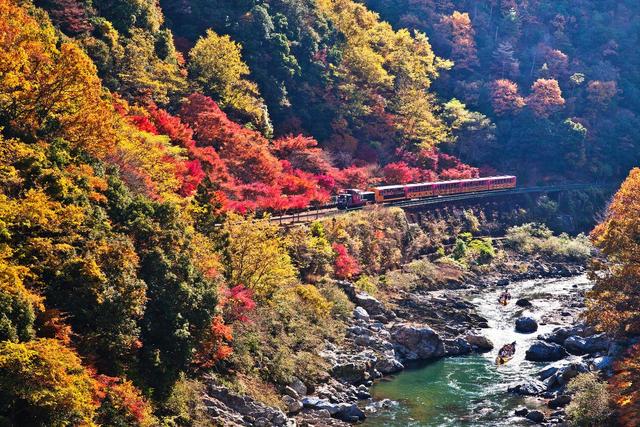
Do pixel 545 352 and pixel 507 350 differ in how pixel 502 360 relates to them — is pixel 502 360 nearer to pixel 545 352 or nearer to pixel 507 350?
pixel 507 350

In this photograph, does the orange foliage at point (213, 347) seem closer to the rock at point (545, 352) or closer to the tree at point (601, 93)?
the rock at point (545, 352)

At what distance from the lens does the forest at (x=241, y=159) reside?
1081 inches

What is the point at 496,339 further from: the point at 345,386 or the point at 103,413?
the point at 103,413

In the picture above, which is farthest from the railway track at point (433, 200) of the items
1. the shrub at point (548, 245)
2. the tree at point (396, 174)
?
the shrub at point (548, 245)

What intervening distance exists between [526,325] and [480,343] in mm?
5362

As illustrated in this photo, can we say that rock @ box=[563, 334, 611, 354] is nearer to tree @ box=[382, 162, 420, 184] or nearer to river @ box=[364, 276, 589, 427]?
river @ box=[364, 276, 589, 427]

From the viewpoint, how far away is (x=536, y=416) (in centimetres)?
3559

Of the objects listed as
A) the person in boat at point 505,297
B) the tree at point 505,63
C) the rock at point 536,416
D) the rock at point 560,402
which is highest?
the tree at point 505,63

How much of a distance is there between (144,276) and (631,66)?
9739 cm

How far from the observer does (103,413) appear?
2583 cm

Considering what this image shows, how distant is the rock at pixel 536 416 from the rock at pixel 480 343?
11.0 m

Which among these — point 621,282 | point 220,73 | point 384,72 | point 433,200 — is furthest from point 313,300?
point 384,72

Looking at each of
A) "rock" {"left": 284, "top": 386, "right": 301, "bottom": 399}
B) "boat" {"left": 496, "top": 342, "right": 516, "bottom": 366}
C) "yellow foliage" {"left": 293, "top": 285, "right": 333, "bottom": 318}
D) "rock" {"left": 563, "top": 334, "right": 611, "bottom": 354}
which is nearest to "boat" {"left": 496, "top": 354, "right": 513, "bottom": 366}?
"boat" {"left": 496, "top": 342, "right": 516, "bottom": 366}

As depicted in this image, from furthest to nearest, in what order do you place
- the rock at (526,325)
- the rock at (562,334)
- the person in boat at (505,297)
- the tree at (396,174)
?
the tree at (396,174), the person in boat at (505,297), the rock at (526,325), the rock at (562,334)
